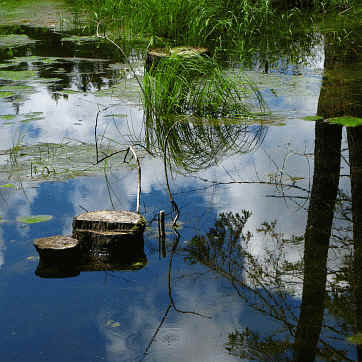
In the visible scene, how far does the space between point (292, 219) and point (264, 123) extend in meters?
1.65

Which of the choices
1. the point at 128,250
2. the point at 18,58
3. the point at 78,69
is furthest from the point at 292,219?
the point at 18,58

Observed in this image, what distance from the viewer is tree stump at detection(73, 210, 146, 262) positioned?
267cm

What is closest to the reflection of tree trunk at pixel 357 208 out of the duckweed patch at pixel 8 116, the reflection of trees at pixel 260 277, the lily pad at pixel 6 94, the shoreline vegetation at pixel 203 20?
the reflection of trees at pixel 260 277

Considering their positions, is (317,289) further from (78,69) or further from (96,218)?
(78,69)

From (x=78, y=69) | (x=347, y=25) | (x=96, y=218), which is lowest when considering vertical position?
(x=96, y=218)

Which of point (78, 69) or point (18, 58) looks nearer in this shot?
point (78, 69)

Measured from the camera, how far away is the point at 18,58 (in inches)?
284

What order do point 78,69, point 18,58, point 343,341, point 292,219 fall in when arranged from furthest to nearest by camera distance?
point 18,58 → point 78,69 → point 292,219 → point 343,341

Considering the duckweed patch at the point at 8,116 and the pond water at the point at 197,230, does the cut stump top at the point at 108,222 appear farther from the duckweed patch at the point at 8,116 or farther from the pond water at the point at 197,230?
the duckweed patch at the point at 8,116

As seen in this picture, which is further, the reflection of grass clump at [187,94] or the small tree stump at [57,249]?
the reflection of grass clump at [187,94]

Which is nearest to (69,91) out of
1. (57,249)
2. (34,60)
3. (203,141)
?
(34,60)

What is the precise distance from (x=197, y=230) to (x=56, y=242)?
0.67 m

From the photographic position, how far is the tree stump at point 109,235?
2.67 metres

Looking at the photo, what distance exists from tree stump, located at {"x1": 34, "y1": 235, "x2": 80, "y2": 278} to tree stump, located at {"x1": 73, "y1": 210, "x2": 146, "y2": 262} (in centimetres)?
9
